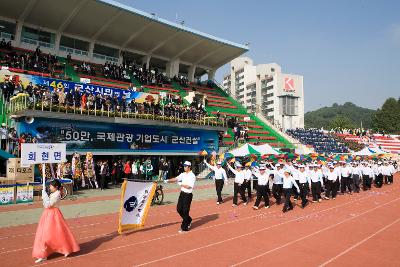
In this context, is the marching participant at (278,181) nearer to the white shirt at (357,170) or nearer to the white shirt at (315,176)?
the white shirt at (315,176)

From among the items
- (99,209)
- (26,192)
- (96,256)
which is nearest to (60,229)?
(96,256)

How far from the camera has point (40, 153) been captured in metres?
14.8

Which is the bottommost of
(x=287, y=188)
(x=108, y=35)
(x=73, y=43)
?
(x=287, y=188)

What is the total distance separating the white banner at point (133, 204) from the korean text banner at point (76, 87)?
47.1 feet

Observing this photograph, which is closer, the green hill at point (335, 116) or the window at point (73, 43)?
the window at point (73, 43)

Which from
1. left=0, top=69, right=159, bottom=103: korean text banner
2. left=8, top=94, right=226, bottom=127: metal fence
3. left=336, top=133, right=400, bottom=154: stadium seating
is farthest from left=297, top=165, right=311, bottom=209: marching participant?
left=336, top=133, right=400, bottom=154: stadium seating

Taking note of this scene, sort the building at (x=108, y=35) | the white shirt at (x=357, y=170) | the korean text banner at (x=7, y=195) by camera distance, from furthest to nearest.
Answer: the building at (x=108, y=35), the white shirt at (x=357, y=170), the korean text banner at (x=7, y=195)

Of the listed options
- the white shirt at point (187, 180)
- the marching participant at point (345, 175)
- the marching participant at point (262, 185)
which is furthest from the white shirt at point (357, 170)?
the white shirt at point (187, 180)

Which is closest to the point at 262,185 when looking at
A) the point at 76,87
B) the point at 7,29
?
the point at 76,87

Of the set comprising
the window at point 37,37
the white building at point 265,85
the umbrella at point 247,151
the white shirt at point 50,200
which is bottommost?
the white shirt at point 50,200

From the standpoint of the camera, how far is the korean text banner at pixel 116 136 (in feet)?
69.8

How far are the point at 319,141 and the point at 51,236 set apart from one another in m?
40.0

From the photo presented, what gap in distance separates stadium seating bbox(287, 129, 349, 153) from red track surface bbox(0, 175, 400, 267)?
1113 inches

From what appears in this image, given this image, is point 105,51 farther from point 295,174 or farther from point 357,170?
point 295,174
